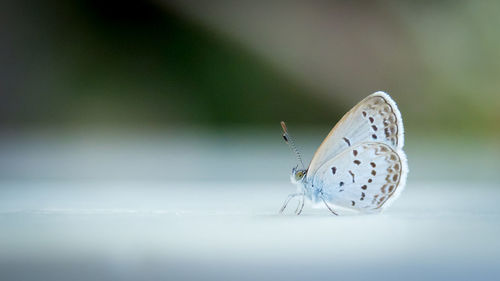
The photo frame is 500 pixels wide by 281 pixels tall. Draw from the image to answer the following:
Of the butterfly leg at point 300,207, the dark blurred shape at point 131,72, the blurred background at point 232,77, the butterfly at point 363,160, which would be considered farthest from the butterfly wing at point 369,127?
the dark blurred shape at point 131,72

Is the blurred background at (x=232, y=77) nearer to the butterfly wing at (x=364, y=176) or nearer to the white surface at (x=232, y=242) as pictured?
the butterfly wing at (x=364, y=176)

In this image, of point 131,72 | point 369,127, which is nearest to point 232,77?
point 131,72

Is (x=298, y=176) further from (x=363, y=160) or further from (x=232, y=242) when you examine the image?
(x=232, y=242)

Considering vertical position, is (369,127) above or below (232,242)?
above

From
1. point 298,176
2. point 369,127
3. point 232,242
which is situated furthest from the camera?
point 298,176

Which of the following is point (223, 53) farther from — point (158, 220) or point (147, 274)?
point (147, 274)

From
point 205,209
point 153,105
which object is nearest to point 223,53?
point 153,105

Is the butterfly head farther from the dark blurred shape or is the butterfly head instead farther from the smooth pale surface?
the dark blurred shape
